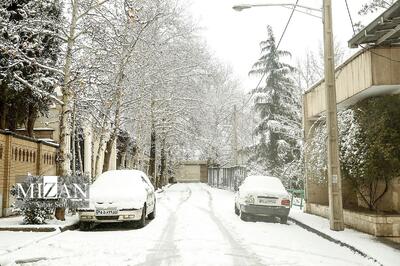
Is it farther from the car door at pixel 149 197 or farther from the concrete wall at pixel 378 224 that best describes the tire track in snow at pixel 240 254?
the concrete wall at pixel 378 224

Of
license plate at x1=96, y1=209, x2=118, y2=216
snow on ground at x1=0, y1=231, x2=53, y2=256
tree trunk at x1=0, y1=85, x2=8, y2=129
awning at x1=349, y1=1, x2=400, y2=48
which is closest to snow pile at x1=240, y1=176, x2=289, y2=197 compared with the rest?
license plate at x1=96, y1=209, x2=118, y2=216

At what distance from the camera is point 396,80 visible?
11.6 meters

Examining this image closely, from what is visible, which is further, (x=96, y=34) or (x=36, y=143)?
(x=36, y=143)

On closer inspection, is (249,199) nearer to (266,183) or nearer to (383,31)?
(266,183)

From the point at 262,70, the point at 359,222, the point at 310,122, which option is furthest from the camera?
the point at 262,70

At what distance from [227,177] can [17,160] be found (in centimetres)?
2756

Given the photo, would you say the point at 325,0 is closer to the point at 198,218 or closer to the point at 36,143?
the point at 198,218

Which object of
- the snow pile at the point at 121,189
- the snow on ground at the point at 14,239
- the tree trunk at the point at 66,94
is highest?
the tree trunk at the point at 66,94

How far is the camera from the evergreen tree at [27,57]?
1396 centimetres

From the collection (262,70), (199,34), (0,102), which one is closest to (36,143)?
(0,102)

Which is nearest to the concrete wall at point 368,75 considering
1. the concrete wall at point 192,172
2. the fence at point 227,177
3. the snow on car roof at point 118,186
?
the snow on car roof at point 118,186

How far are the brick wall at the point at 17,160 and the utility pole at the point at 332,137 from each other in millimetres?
9573

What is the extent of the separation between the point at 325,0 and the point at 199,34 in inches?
749

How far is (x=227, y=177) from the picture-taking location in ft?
136
